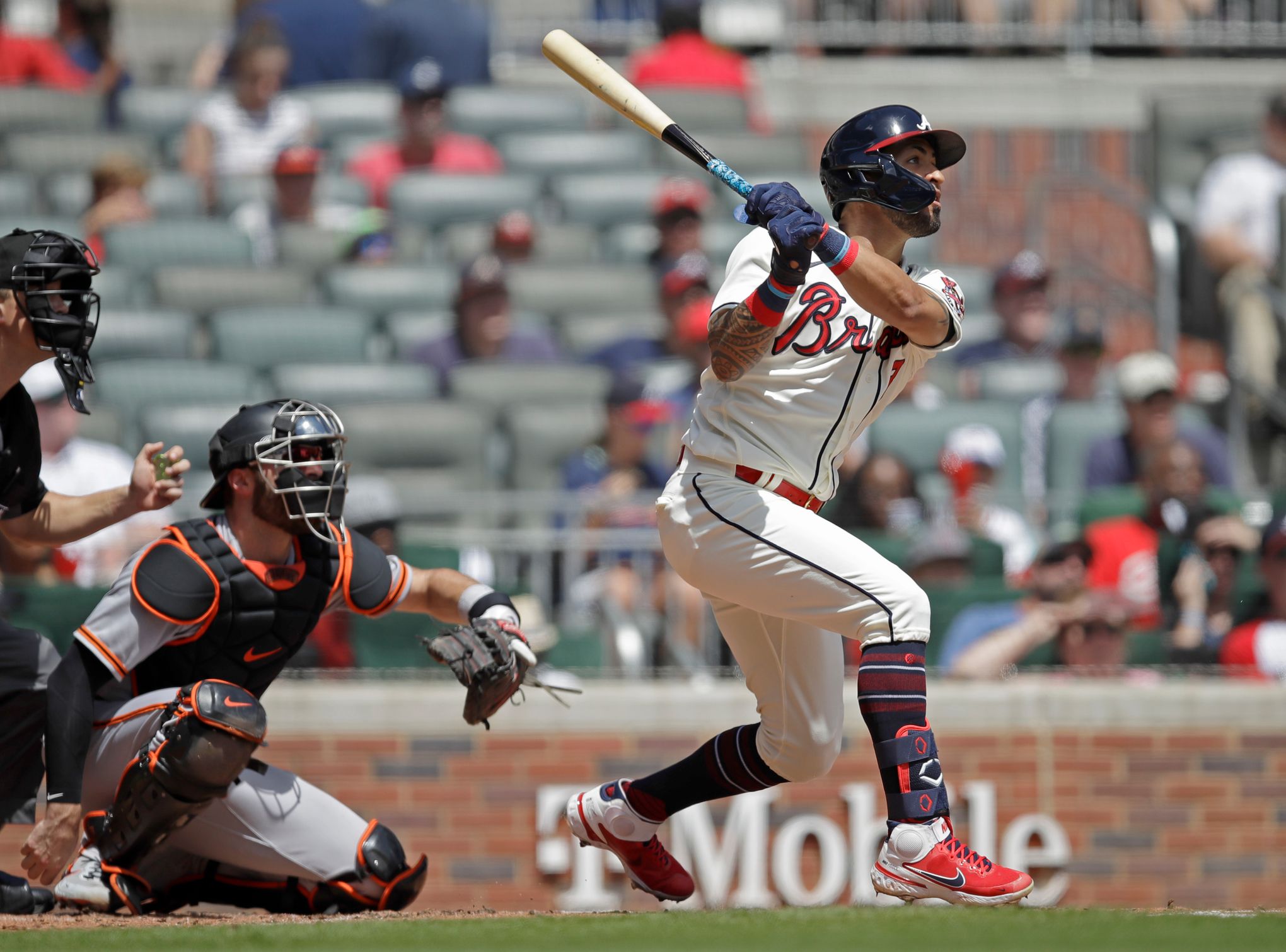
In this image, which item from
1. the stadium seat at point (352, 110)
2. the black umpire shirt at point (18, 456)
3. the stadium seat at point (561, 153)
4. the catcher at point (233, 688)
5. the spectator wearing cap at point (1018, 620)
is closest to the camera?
the catcher at point (233, 688)

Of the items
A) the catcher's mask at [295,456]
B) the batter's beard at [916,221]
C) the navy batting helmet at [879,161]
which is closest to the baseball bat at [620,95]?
the navy batting helmet at [879,161]

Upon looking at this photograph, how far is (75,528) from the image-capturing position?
15.8 feet

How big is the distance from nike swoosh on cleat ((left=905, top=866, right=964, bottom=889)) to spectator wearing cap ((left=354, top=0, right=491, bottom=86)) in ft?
23.8

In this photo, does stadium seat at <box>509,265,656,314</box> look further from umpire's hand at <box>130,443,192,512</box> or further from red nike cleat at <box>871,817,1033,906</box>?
red nike cleat at <box>871,817,1033,906</box>

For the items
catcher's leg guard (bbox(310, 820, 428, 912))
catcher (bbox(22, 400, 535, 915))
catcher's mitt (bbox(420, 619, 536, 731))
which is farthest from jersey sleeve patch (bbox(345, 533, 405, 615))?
catcher's leg guard (bbox(310, 820, 428, 912))

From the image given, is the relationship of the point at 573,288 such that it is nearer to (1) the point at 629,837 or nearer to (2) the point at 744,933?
(1) the point at 629,837

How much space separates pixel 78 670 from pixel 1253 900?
→ 4.53m

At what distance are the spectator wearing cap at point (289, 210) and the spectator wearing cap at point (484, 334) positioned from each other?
3.68 feet

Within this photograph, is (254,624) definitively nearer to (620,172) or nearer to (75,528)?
(75,528)

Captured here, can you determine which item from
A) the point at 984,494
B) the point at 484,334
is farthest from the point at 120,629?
the point at 484,334

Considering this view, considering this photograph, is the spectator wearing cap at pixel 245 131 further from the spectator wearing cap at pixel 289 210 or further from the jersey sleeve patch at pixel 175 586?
the jersey sleeve patch at pixel 175 586

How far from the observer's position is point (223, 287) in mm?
8828

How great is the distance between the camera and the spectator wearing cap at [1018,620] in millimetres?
6926

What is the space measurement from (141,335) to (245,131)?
1899 mm
